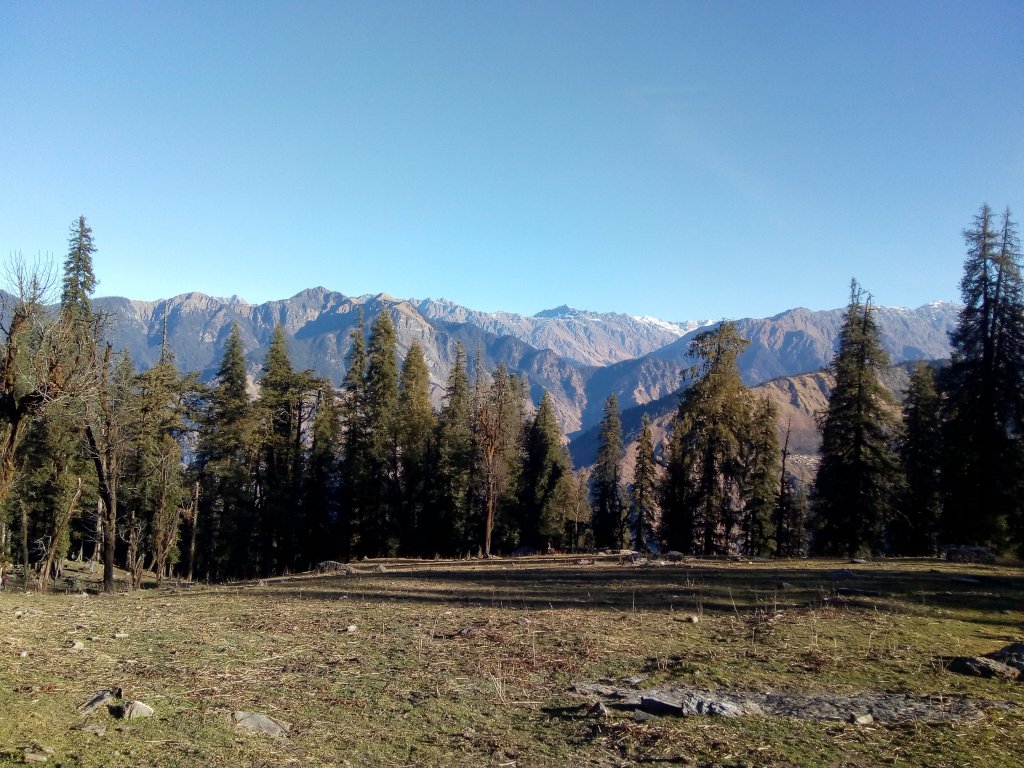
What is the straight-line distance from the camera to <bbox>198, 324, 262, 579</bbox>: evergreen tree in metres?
41.0

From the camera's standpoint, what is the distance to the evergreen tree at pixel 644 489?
5431 cm

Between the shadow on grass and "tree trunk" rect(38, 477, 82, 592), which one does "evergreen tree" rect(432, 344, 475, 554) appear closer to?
"tree trunk" rect(38, 477, 82, 592)

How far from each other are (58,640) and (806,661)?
1060 cm

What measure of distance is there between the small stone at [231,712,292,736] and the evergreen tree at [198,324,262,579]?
37220mm

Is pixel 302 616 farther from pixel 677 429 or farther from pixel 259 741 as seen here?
pixel 677 429

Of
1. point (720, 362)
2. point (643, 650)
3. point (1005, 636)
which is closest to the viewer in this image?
point (643, 650)

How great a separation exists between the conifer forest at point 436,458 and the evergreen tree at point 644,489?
0.23 meters

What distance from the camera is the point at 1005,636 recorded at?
32.9ft

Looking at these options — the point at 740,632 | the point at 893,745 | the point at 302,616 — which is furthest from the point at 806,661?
the point at 302,616

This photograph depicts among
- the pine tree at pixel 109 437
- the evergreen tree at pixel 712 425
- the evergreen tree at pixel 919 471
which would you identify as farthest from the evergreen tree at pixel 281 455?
→ the evergreen tree at pixel 919 471

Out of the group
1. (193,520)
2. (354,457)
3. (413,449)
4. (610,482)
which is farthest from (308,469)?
(610,482)

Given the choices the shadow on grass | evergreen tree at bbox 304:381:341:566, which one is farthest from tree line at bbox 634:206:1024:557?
evergreen tree at bbox 304:381:341:566

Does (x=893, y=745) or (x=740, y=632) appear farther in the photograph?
(x=740, y=632)

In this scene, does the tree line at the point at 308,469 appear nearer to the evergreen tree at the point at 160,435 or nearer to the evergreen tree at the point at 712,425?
the evergreen tree at the point at 160,435
